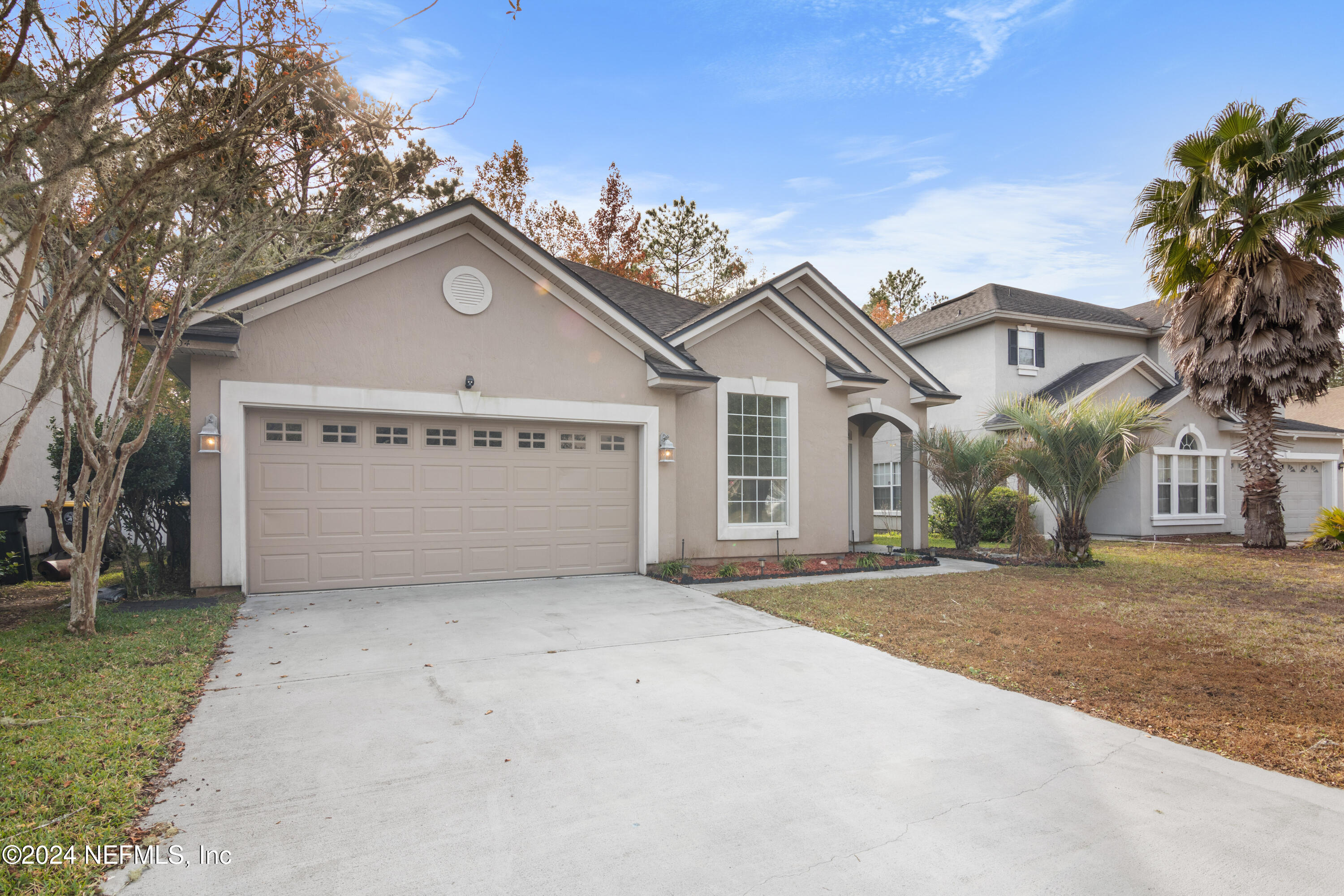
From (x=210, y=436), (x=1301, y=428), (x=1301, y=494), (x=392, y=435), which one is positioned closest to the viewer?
(x=210, y=436)

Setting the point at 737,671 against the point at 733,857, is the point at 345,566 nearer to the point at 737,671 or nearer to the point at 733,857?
the point at 737,671

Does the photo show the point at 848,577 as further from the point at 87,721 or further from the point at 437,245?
the point at 87,721

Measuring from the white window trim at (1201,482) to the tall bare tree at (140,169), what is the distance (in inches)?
748

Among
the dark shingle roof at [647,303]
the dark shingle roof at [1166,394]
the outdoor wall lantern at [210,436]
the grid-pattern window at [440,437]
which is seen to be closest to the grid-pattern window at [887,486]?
the dark shingle roof at [1166,394]

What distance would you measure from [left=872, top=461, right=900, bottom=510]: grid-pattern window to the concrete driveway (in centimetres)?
1373

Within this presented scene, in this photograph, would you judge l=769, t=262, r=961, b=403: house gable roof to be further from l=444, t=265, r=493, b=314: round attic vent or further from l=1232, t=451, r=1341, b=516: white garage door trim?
l=1232, t=451, r=1341, b=516: white garage door trim

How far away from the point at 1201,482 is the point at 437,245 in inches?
788

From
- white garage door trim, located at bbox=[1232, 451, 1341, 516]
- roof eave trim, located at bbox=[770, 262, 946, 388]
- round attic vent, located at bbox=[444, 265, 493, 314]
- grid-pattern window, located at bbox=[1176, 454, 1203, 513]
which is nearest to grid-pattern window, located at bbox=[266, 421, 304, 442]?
round attic vent, located at bbox=[444, 265, 493, 314]

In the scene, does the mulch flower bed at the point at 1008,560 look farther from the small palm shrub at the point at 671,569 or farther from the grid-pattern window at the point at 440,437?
the grid-pattern window at the point at 440,437

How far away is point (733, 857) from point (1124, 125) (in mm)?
15180

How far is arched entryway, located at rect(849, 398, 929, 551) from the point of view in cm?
1385

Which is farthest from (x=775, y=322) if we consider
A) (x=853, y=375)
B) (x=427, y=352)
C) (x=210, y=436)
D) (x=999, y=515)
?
(x=210, y=436)

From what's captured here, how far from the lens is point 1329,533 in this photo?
577 inches

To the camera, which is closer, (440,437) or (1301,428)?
(440,437)
